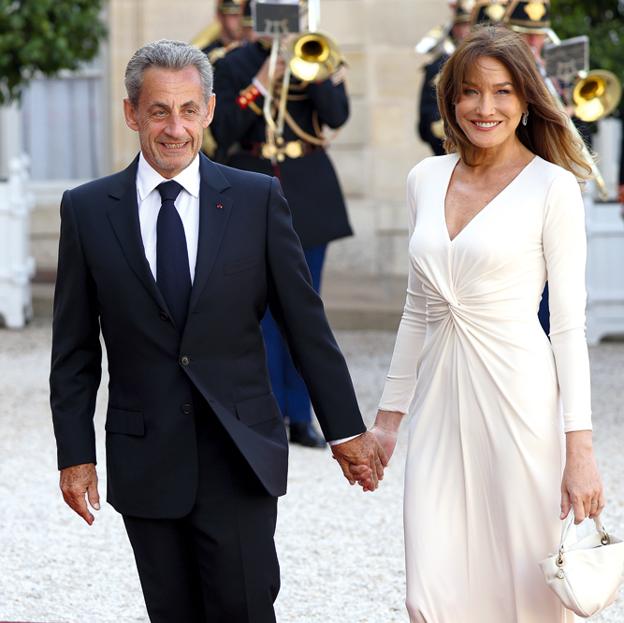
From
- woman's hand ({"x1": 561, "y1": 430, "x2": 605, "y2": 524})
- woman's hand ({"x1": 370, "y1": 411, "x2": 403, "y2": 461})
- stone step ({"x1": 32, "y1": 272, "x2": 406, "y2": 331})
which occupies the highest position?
woman's hand ({"x1": 561, "y1": 430, "x2": 605, "y2": 524})

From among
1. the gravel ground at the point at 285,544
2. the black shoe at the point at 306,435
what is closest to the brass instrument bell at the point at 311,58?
the black shoe at the point at 306,435

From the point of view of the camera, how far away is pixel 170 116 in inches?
119

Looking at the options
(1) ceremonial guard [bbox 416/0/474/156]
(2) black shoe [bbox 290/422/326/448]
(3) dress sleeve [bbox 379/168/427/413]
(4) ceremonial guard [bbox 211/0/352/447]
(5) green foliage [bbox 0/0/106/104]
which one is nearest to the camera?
(3) dress sleeve [bbox 379/168/427/413]

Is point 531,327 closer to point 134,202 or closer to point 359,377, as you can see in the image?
point 134,202

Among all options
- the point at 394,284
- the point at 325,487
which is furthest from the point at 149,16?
the point at 325,487

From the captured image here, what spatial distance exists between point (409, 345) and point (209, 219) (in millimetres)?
609

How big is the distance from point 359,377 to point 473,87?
5272 mm

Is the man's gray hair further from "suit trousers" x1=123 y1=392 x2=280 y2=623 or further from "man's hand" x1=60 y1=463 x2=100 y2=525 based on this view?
"man's hand" x1=60 y1=463 x2=100 y2=525

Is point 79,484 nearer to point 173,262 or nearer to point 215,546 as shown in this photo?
point 215,546

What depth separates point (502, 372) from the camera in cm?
321

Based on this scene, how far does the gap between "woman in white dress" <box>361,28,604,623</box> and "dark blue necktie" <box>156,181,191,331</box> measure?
550mm

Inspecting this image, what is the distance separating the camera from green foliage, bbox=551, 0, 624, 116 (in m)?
10.0

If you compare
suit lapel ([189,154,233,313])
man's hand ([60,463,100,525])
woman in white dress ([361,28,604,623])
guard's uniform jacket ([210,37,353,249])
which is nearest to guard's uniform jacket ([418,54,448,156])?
guard's uniform jacket ([210,37,353,249])

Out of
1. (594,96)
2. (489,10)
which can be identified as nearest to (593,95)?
(594,96)
